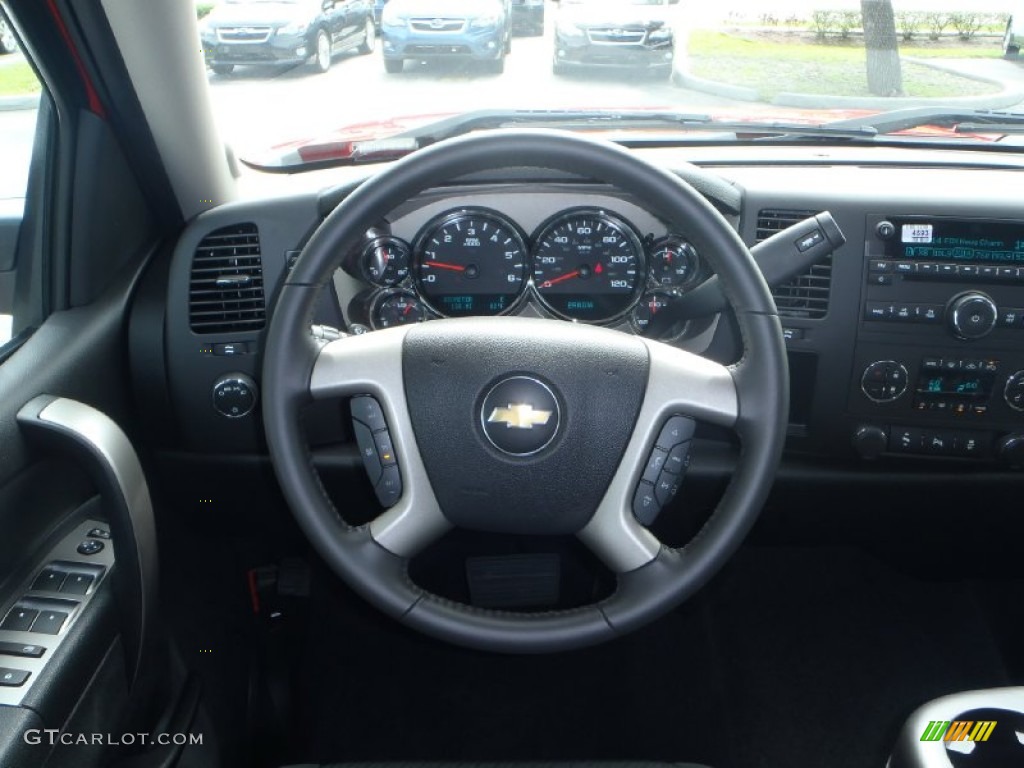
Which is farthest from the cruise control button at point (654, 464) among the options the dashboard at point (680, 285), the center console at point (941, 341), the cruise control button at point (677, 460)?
the center console at point (941, 341)

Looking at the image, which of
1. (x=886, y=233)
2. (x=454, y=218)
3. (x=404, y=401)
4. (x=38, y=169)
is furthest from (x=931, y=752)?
(x=38, y=169)

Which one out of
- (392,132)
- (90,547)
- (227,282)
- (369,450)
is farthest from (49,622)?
(392,132)

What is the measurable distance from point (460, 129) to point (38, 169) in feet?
2.80

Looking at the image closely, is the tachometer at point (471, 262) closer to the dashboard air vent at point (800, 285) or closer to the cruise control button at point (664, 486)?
the dashboard air vent at point (800, 285)

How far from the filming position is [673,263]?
2.06 metres

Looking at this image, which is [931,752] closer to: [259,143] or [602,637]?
[602,637]

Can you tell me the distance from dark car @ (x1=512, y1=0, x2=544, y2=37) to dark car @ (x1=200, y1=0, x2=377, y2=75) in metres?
0.34

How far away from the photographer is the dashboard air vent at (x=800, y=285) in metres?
2.02

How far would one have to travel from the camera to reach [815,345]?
206 cm

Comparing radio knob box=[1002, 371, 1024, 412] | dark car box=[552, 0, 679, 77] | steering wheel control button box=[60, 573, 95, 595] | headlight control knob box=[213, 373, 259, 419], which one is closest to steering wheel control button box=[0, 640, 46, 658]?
steering wheel control button box=[60, 573, 95, 595]

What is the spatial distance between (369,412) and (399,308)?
1.80 feet

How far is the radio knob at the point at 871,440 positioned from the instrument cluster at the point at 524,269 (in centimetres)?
44

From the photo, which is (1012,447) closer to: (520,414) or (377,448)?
(520,414)

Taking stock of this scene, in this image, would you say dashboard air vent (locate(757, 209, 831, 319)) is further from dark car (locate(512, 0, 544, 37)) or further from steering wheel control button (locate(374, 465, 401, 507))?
steering wheel control button (locate(374, 465, 401, 507))
